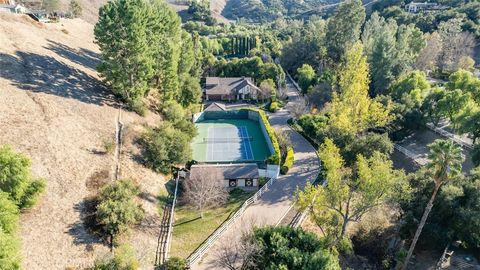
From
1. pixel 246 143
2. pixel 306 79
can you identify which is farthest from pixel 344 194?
pixel 306 79

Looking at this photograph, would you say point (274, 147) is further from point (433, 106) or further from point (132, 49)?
point (433, 106)

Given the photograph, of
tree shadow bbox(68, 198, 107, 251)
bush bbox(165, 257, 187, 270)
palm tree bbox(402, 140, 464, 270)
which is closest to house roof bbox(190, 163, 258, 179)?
tree shadow bbox(68, 198, 107, 251)

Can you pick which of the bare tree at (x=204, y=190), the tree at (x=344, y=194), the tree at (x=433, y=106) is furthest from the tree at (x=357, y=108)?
the bare tree at (x=204, y=190)

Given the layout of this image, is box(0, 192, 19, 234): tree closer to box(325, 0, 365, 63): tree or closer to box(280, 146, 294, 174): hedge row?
box(280, 146, 294, 174): hedge row

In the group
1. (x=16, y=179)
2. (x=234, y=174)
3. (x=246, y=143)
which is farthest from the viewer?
(x=246, y=143)

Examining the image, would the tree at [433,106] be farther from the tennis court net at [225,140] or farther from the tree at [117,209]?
the tree at [117,209]

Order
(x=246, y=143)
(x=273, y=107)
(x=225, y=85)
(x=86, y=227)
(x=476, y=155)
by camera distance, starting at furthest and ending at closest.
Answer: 1. (x=225, y=85)
2. (x=273, y=107)
3. (x=246, y=143)
4. (x=476, y=155)
5. (x=86, y=227)

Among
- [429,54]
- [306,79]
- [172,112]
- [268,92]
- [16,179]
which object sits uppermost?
[429,54]
